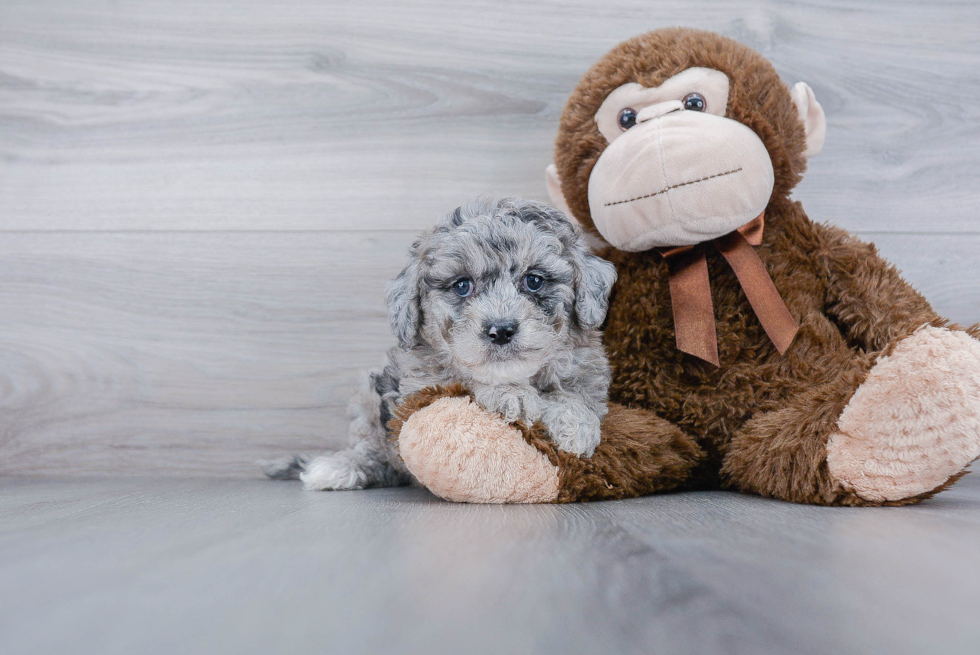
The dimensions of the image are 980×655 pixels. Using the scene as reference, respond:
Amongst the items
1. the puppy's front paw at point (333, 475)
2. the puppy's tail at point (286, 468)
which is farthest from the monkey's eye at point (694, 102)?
the puppy's tail at point (286, 468)

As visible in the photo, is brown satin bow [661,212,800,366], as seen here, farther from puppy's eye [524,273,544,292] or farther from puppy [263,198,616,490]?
puppy's eye [524,273,544,292]

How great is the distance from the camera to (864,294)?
1206 mm

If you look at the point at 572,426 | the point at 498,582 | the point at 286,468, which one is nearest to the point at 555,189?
the point at 572,426

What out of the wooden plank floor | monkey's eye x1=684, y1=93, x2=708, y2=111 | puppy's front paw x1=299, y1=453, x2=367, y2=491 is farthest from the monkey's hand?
monkey's eye x1=684, y1=93, x2=708, y2=111

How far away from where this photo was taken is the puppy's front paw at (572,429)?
41.9 inches

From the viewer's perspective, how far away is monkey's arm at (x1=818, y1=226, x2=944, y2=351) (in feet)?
3.85

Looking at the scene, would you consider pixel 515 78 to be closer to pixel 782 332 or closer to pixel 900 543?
pixel 782 332

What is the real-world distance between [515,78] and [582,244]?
2.16 feet

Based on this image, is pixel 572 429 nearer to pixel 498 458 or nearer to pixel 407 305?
pixel 498 458

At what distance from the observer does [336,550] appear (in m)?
0.71

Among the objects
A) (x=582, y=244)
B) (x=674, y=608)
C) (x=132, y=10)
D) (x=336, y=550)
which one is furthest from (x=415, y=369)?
(x=132, y=10)

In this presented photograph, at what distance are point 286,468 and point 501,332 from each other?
0.74m

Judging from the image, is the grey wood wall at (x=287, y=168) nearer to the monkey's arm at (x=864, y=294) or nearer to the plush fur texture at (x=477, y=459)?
the monkey's arm at (x=864, y=294)

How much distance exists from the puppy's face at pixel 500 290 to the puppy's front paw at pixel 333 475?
1.03 feet
